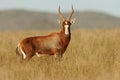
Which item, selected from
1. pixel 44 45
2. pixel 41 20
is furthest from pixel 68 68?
pixel 41 20

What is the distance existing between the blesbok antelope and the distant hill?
75550 mm

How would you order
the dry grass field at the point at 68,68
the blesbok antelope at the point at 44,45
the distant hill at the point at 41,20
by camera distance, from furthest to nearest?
the distant hill at the point at 41,20
the blesbok antelope at the point at 44,45
the dry grass field at the point at 68,68

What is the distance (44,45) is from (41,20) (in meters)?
83.4

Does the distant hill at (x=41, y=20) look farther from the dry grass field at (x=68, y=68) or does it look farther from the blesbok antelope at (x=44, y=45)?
the dry grass field at (x=68, y=68)

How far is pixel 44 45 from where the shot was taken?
11906mm

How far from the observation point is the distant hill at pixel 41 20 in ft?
303

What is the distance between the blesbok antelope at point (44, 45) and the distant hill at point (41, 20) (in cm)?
7555

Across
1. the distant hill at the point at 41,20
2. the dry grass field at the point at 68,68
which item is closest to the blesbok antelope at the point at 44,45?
the dry grass field at the point at 68,68

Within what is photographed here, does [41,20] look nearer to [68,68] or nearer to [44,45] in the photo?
[44,45]

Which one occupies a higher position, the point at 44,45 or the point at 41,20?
the point at 44,45

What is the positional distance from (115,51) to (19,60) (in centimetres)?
273

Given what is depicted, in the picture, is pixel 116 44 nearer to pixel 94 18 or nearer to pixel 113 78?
pixel 113 78

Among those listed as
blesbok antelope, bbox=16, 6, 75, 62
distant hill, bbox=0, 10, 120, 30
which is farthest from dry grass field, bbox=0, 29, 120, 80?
distant hill, bbox=0, 10, 120, 30

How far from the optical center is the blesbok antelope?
11.7 meters
